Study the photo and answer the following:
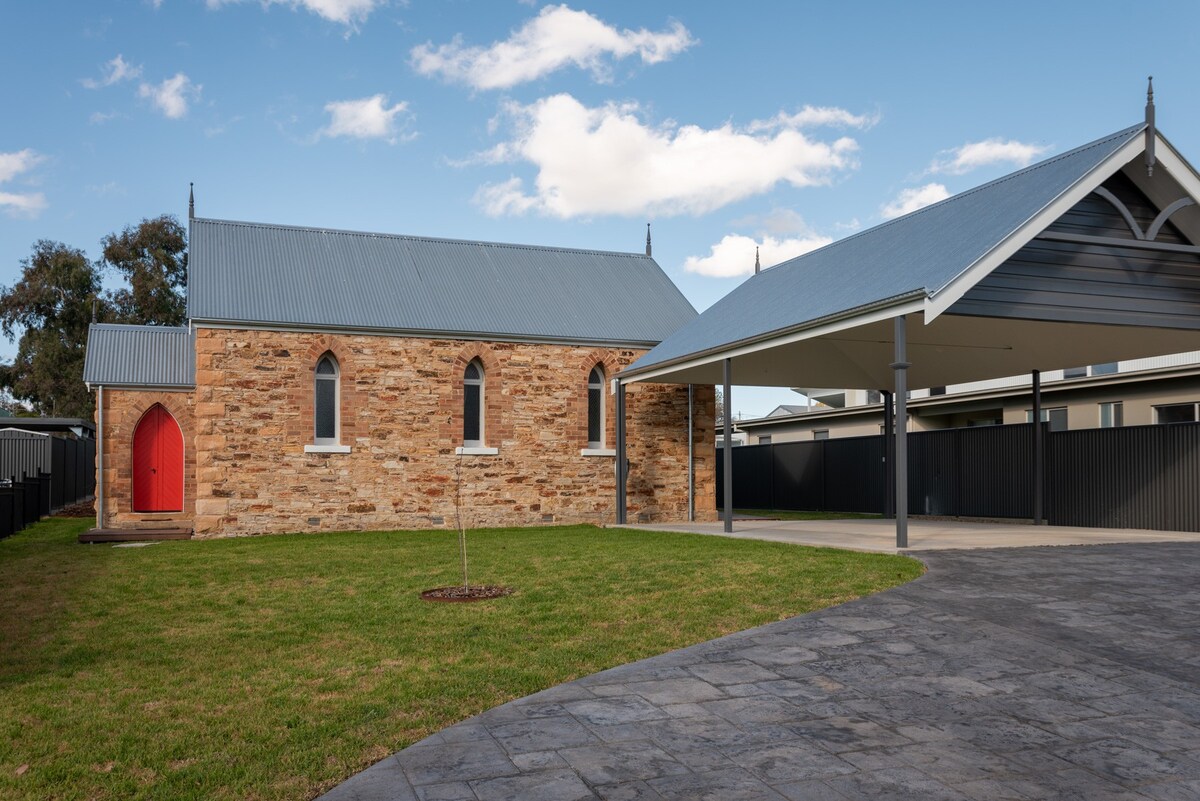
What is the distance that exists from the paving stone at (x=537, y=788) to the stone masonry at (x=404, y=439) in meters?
16.0

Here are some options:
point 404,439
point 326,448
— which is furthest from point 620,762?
point 404,439

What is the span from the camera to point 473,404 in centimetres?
2245

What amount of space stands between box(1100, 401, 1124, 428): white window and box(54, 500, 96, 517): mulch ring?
27.6m

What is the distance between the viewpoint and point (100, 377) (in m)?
22.2

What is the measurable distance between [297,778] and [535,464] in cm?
1740

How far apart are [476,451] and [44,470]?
1576 cm

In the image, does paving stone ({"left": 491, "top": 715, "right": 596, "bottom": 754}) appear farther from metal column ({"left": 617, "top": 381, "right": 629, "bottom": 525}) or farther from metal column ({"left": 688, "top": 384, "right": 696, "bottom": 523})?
metal column ({"left": 688, "top": 384, "right": 696, "bottom": 523})

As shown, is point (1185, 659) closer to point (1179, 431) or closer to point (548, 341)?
point (1179, 431)

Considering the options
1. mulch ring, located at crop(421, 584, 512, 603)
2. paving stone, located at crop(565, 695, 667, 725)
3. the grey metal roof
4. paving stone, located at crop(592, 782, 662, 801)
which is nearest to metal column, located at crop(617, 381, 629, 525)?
the grey metal roof

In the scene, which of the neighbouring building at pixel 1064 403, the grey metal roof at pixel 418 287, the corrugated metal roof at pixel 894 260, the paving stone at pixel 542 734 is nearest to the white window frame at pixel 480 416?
the grey metal roof at pixel 418 287

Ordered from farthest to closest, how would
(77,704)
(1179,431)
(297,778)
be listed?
1. (1179,431)
2. (77,704)
3. (297,778)

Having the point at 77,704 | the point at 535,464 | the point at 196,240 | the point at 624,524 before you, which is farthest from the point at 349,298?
the point at 77,704

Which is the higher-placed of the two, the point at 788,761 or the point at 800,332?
the point at 800,332

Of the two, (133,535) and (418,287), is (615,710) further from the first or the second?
(418,287)
